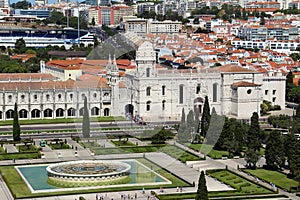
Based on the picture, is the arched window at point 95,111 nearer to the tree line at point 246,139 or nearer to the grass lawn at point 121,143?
the grass lawn at point 121,143

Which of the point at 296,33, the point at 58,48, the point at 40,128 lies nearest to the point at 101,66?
the point at 40,128

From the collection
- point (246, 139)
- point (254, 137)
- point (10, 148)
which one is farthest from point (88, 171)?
point (246, 139)

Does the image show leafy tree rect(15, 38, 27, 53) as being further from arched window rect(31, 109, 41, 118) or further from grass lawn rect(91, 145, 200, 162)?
grass lawn rect(91, 145, 200, 162)

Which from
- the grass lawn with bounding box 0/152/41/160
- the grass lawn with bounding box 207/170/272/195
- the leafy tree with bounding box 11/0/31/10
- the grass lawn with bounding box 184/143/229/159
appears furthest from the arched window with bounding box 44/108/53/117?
the leafy tree with bounding box 11/0/31/10

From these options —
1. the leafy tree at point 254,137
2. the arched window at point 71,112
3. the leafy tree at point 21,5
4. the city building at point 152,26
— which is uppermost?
the leafy tree at point 21,5

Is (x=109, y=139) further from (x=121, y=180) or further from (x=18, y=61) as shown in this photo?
(x=18, y=61)

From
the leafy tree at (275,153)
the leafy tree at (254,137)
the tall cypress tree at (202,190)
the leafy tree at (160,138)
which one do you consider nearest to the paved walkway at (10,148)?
the leafy tree at (160,138)

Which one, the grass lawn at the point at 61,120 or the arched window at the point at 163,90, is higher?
the arched window at the point at 163,90
